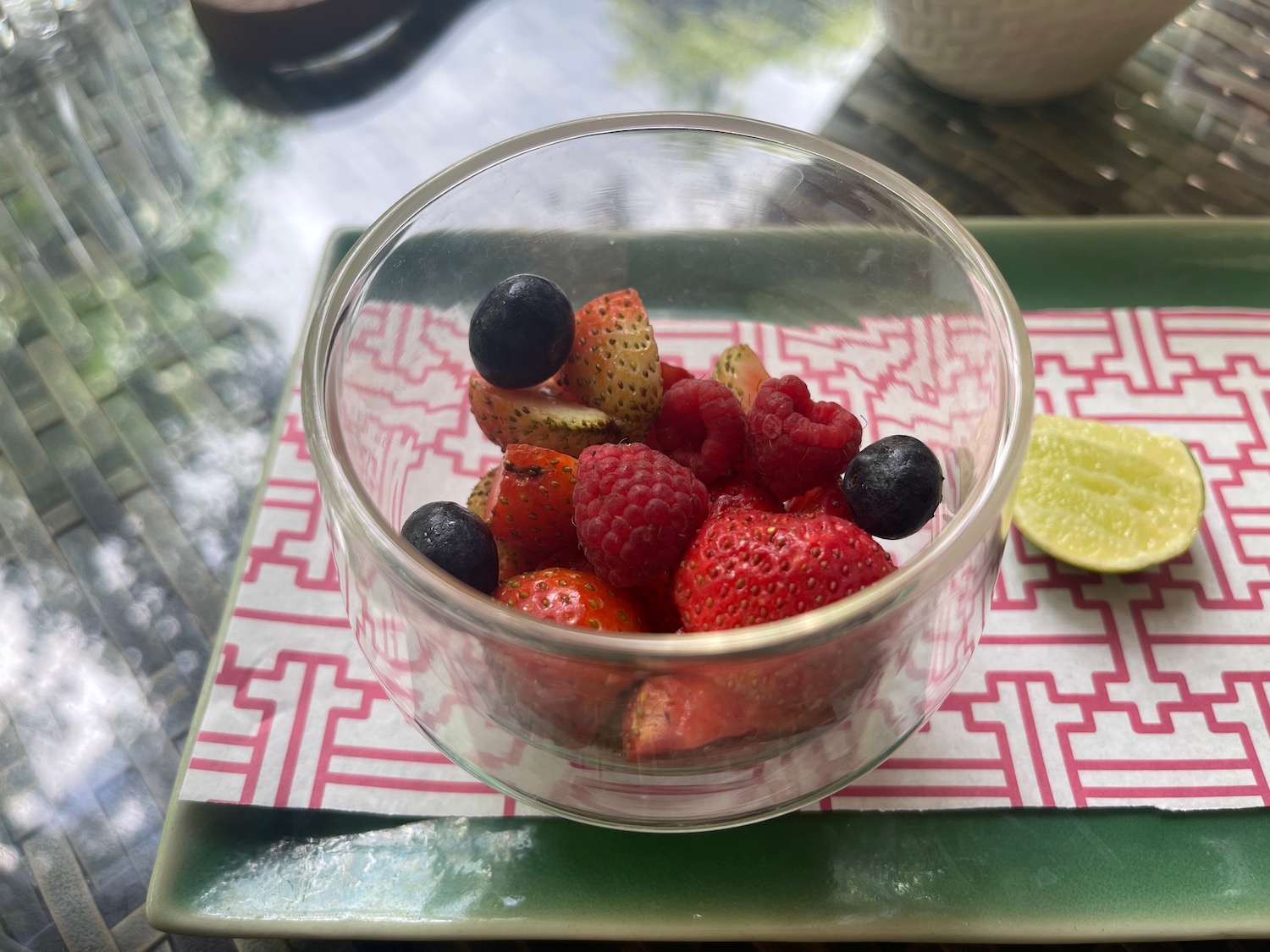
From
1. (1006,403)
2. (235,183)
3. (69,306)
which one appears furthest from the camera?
(235,183)

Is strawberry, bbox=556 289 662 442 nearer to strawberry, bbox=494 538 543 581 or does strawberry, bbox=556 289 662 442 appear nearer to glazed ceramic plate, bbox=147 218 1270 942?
strawberry, bbox=494 538 543 581

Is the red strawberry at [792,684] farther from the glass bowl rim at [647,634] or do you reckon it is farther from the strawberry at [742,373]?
the strawberry at [742,373]

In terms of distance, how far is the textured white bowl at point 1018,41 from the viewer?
102cm

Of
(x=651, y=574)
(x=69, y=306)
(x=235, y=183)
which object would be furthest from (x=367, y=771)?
(x=235, y=183)

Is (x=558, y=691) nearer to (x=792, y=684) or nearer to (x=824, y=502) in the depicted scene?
(x=792, y=684)

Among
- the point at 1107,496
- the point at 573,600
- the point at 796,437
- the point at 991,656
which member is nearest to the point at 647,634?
the point at 573,600

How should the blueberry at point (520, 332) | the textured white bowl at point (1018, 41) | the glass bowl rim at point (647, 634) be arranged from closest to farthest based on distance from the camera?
the glass bowl rim at point (647, 634)
the blueberry at point (520, 332)
the textured white bowl at point (1018, 41)

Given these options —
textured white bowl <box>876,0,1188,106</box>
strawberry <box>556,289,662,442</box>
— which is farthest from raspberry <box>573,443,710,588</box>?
textured white bowl <box>876,0,1188,106</box>

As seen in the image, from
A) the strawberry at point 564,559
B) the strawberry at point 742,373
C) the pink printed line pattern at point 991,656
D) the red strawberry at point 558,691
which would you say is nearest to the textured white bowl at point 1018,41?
the pink printed line pattern at point 991,656

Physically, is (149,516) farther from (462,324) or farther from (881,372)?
(881,372)

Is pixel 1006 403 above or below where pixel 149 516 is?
above

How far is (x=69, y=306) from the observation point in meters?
1.07

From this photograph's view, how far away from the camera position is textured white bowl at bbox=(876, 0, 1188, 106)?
1023 millimetres

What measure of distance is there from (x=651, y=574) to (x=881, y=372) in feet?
0.99
